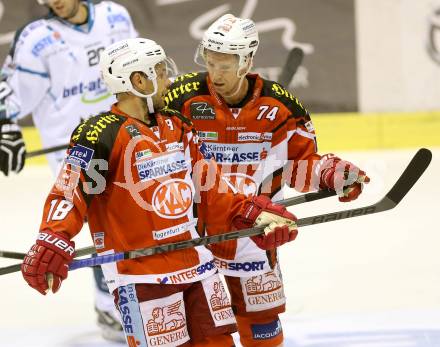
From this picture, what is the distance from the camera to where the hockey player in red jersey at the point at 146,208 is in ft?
9.95

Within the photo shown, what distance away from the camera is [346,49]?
23.3ft

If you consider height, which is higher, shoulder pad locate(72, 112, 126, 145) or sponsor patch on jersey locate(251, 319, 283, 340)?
shoulder pad locate(72, 112, 126, 145)

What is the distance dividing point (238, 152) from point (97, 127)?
749 millimetres

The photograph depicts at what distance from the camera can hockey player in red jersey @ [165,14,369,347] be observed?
3547 mm

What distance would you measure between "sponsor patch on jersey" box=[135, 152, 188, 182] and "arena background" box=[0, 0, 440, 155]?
13.1 ft

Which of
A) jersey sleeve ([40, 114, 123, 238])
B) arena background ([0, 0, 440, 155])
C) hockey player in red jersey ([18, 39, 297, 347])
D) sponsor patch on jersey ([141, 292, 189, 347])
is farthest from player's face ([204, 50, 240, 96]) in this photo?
arena background ([0, 0, 440, 155])

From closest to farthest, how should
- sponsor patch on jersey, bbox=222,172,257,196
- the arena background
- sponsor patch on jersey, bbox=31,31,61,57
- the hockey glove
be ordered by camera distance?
sponsor patch on jersey, bbox=222,172,257,196, the hockey glove, sponsor patch on jersey, bbox=31,31,61,57, the arena background

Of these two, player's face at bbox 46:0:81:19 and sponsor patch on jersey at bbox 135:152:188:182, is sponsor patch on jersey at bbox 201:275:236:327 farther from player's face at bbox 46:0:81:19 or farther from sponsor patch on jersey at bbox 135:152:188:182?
player's face at bbox 46:0:81:19

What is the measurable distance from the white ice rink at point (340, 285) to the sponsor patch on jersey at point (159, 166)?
142 centimetres

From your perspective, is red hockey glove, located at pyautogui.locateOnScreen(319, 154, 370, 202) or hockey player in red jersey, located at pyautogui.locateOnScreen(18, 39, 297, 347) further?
red hockey glove, located at pyautogui.locateOnScreen(319, 154, 370, 202)

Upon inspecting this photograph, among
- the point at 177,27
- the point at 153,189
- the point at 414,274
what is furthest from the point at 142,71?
the point at 177,27

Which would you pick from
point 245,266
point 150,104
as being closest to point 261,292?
point 245,266

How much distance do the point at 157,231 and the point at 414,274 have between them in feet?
7.24

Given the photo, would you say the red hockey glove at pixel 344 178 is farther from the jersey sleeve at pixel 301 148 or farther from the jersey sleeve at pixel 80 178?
the jersey sleeve at pixel 80 178
